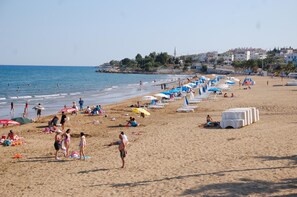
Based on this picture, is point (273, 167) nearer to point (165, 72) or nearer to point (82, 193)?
point (82, 193)

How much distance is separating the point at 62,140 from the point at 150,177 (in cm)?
483

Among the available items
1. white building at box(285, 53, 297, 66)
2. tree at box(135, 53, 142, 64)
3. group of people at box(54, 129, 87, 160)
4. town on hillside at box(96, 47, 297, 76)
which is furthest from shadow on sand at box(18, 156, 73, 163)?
tree at box(135, 53, 142, 64)

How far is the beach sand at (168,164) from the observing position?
377 inches

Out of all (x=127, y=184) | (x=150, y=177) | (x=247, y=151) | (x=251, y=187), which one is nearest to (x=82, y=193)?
(x=127, y=184)

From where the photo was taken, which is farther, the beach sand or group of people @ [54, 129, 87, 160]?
group of people @ [54, 129, 87, 160]

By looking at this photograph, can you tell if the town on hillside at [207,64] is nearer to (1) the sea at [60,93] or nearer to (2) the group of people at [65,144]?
(1) the sea at [60,93]

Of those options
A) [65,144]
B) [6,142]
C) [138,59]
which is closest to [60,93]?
[6,142]

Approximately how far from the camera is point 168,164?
1195 centimetres

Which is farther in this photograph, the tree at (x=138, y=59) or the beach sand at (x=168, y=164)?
the tree at (x=138, y=59)

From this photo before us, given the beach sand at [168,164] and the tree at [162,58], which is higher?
the tree at [162,58]

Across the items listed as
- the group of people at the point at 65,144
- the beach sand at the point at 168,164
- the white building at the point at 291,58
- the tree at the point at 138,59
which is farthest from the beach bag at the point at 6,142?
the tree at the point at 138,59

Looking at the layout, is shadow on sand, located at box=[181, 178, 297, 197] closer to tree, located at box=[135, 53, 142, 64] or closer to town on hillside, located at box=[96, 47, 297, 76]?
town on hillside, located at box=[96, 47, 297, 76]

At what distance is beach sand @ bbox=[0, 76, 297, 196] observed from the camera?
9.59 metres

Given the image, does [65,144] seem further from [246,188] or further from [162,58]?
[162,58]
